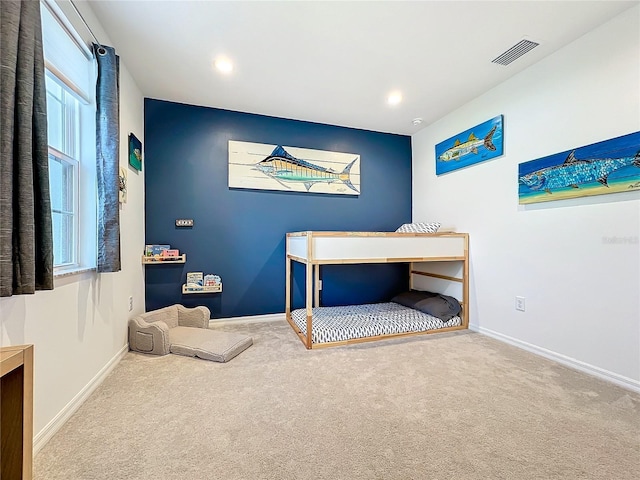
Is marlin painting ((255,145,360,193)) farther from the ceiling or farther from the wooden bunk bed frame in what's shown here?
the wooden bunk bed frame

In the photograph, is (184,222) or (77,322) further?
(184,222)

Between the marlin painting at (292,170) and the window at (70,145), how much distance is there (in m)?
1.55

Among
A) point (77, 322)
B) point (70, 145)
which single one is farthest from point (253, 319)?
point (70, 145)

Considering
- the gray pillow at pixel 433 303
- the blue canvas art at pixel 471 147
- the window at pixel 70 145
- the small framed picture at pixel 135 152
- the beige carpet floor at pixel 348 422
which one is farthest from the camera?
the gray pillow at pixel 433 303

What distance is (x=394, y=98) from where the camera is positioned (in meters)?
Answer: 2.74

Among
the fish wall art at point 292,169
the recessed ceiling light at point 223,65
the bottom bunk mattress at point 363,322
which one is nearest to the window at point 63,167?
the recessed ceiling light at point 223,65

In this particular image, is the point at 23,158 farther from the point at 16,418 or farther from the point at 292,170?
the point at 292,170

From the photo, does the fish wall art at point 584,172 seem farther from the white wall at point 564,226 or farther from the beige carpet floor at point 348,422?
the beige carpet floor at point 348,422

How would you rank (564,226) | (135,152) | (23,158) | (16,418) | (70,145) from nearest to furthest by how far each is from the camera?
(16,418)
(23,158)
(70,145)
(564,226)
(135,152)

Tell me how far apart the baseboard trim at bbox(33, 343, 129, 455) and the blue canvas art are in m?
3.41

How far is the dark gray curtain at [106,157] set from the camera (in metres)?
1.71

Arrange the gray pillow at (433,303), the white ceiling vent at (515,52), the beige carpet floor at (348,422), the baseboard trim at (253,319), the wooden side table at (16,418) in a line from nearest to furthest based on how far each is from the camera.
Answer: the wooden side table at (16,418)
the beige carpet floor at (348,422)
the white ceiling vent at (515,52)
the gray pillow at (433,303)
the baseboard trim at (253,319)

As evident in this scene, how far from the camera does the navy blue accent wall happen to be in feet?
9.21

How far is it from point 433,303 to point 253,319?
1.89 metres
